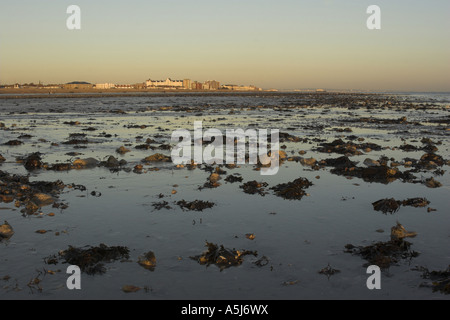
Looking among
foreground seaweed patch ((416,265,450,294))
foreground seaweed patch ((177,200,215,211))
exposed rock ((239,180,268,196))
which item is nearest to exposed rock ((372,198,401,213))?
exposed rock ((239,180,268,196))

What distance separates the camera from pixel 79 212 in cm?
973

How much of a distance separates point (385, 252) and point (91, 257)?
5.85 m

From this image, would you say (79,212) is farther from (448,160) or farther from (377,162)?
(448,160)

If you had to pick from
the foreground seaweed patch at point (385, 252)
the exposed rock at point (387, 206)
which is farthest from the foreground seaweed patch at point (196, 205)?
the exposed rock at point (387, 206)

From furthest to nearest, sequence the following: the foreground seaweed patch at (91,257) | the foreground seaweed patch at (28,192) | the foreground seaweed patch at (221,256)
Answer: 1. the foreground seaweed patch at (28,192)
2. the foreground seaweed patch at (221,256)
3. the foreground seaweed patch at (91,257)

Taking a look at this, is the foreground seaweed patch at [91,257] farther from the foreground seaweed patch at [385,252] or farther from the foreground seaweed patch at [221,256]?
the foreground seaweed patch at [385,252]

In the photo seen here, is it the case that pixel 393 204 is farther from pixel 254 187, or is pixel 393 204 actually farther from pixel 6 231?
pixel 6 231

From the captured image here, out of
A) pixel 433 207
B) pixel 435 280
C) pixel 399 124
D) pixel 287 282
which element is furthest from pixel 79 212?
pixel 399 124

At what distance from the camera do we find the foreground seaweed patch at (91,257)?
6723mm

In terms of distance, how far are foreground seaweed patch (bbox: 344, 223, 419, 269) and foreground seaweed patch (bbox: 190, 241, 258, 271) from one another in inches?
85.6

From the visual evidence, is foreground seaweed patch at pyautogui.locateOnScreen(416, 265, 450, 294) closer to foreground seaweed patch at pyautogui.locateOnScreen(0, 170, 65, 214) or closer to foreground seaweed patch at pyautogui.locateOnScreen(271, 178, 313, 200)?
foreground seaweed patch at pyautogui.locateOnScreen(271, 178, 313, 200)

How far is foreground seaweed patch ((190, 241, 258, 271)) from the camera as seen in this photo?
6945mm

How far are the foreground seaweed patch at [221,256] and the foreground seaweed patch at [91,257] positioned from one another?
5.14ft
